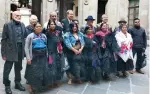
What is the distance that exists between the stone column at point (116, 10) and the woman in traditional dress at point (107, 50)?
52.2ft

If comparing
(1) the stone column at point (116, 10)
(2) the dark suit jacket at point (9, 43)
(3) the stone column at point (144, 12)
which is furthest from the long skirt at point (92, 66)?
(1) the stone column at point (116, 10)

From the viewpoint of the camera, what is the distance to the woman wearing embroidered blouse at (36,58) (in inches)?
245

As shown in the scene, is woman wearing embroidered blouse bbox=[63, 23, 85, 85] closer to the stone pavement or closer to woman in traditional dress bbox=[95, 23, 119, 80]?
the stone pavement

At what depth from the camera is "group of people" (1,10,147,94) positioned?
6242mm

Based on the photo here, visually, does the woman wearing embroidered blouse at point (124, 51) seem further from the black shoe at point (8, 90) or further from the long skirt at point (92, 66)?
the black shoe at point (8, 90)

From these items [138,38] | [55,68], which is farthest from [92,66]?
[138,38]

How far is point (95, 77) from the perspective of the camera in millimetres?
7473

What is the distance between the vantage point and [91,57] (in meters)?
7.42

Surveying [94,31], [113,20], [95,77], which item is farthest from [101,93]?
[113,20]

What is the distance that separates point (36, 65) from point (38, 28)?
84 cm

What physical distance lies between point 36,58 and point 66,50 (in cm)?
115

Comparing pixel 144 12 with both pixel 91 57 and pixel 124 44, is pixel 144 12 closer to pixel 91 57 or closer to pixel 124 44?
pixel 124 44

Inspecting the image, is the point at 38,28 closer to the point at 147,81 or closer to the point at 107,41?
the point at 107,41

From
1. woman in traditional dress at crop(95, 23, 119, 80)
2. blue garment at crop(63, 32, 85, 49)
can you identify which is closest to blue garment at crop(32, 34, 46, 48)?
blue garment at crop(63, 32, 85, 49)
